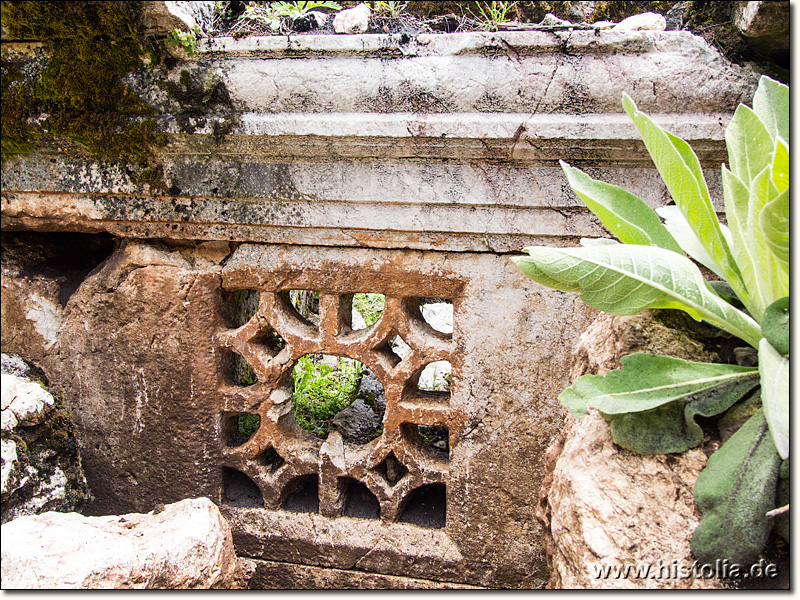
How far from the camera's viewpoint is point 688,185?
2.82 ft

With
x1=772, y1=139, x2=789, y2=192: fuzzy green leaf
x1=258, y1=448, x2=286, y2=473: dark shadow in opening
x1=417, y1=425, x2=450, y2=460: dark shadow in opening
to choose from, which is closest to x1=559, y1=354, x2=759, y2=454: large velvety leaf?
x1=772, y1=139, x2=789, y2=192: fuzzy green leaf

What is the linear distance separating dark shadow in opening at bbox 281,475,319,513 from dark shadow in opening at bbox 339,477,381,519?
0.11 meters

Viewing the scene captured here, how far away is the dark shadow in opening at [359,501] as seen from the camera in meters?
1.68

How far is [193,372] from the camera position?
1635 millimetres

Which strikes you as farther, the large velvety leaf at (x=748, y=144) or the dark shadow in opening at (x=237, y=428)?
the dark shadow in opening at (x=237, y=428)

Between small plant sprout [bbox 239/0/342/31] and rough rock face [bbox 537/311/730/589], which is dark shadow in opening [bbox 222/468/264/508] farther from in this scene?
small plant sprout [bbox 239/0/342/31]

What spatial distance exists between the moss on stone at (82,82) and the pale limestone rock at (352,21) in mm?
490

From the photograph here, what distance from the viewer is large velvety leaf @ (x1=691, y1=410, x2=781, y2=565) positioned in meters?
0.71

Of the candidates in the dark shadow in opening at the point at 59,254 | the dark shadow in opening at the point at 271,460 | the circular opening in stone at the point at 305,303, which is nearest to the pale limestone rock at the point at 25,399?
the dark shadow in opening at the point at 59,254

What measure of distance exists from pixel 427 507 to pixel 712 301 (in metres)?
1.15

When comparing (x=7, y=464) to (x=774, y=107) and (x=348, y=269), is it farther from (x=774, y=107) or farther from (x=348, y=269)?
(x=774, y=107)

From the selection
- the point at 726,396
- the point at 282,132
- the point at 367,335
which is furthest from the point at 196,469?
the point at 726,396

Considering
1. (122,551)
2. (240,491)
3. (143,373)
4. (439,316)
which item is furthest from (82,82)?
(439,316)

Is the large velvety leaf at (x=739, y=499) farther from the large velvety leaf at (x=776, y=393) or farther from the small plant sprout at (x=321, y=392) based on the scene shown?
the small plant sprout at (x=321, y=392)
